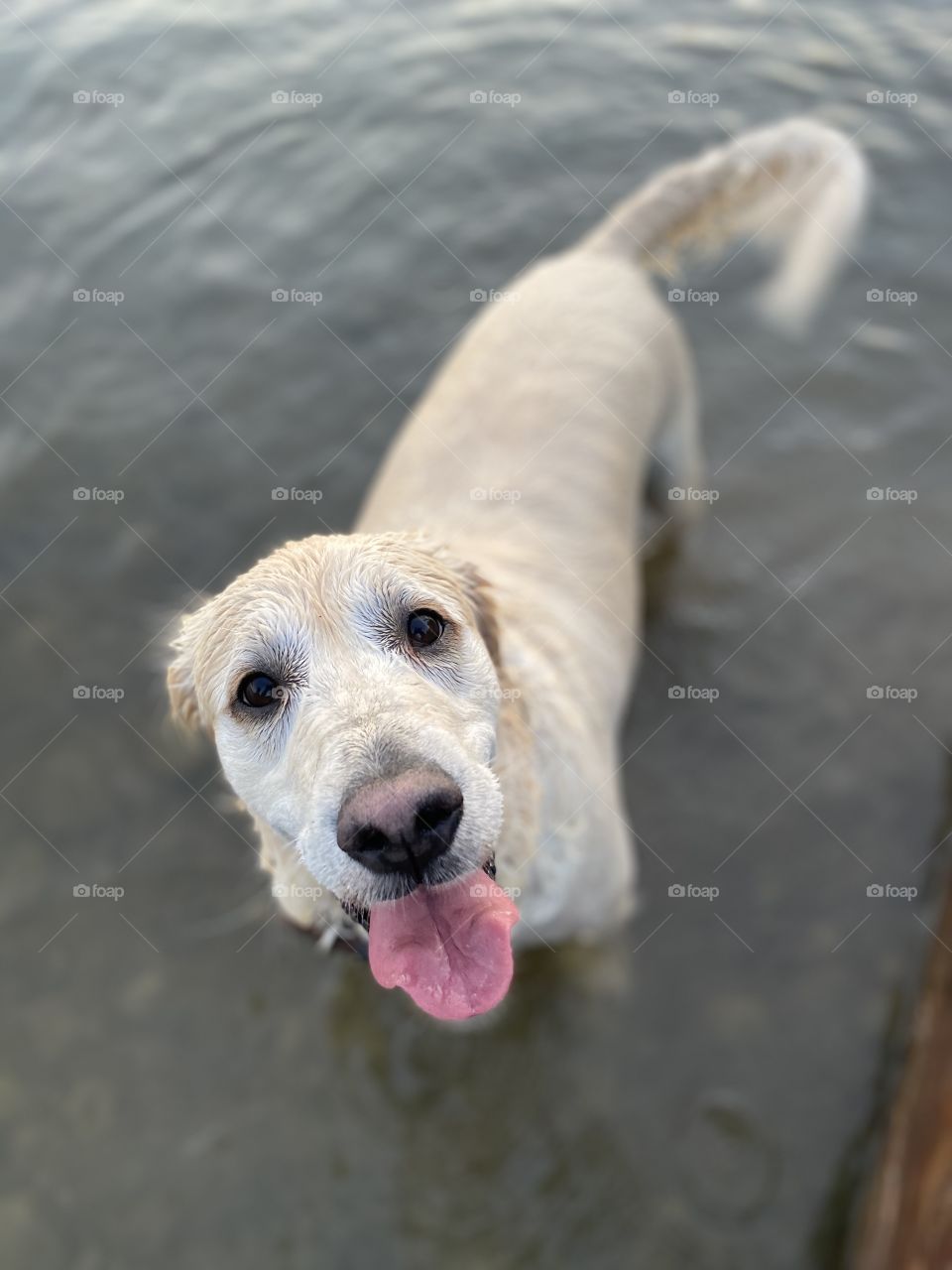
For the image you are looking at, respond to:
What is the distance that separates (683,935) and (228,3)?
10.2 metres

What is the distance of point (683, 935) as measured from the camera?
4.56m

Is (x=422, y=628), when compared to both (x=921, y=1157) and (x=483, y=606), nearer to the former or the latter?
(x=483, y=606)

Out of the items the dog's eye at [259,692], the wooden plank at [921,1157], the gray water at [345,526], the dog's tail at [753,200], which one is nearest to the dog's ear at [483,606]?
the dog's eye at [259,692]

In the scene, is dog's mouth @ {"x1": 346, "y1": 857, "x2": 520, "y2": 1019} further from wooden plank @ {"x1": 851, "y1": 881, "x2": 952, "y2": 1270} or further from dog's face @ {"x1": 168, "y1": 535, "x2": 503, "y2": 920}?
wooden plank @ {"x1": 851, "y1": 881, "x2": 952, "y2": 1270}

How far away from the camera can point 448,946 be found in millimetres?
2557

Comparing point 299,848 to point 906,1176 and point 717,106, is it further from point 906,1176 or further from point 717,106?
point 717,106

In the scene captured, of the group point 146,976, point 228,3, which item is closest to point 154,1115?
point 146,976

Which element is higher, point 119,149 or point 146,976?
point 119,149

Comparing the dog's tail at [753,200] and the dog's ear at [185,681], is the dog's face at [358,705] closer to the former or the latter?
the dog's ear at [185,681]

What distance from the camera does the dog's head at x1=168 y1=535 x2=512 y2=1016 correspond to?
2.29 m

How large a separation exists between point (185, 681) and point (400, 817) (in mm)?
1118

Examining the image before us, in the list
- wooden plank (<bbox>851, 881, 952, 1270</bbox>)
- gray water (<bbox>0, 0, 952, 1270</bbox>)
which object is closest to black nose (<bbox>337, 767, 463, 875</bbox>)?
wooden plank (<bbox>851, 881, 952, 1270</bbox>)

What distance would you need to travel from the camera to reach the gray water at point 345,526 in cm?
400

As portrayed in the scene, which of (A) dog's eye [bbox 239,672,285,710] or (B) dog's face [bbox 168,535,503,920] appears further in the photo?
(A) dog's eye [bbox 239,672,285,710]
